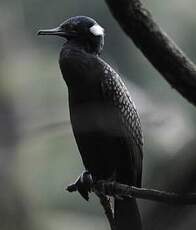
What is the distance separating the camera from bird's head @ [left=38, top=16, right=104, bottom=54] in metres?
1.08

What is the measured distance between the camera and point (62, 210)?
174 centimetres

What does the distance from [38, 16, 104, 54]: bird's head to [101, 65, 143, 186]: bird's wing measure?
0.11 m

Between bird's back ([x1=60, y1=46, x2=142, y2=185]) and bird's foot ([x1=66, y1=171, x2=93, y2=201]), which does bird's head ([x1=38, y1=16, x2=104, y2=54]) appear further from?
bird's foot ([x1=66, y1=171, x2=93, y2=201])

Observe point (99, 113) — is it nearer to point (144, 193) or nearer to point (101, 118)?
point (101, 118)

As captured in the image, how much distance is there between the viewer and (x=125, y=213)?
1.14 meters

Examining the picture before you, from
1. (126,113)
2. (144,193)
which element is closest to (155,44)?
(144,193)

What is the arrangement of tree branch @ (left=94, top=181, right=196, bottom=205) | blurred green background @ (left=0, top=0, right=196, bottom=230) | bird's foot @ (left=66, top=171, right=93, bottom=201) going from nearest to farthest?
tree branch @ (left=94, top=181, right=196, bottom=205) < blurred green background @ (left=0, top=0, right=196, bottom=230) < bird's foot @ (left=66, top=171, right=93, bottom=201)

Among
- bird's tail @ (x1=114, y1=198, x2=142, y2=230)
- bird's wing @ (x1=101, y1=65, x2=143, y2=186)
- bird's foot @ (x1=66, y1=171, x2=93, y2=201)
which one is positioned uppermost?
bird's wing @ (x1=101, y1=65, x2=143, y2=186)

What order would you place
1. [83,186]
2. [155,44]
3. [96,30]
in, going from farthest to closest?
[83,186] < [96,30] < [155,44]

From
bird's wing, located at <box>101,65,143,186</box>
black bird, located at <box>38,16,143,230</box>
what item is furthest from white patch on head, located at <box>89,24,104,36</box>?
bird's wing, located at <box>101,65,143,186</box>

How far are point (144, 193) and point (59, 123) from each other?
12.6 inches

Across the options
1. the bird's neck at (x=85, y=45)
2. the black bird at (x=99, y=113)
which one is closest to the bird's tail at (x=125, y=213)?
the black bird at (x=99, y=113)

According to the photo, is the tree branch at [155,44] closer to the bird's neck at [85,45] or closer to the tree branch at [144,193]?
the tree branch at [144,193]

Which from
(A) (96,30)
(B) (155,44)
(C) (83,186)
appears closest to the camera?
(B) (155,44)
